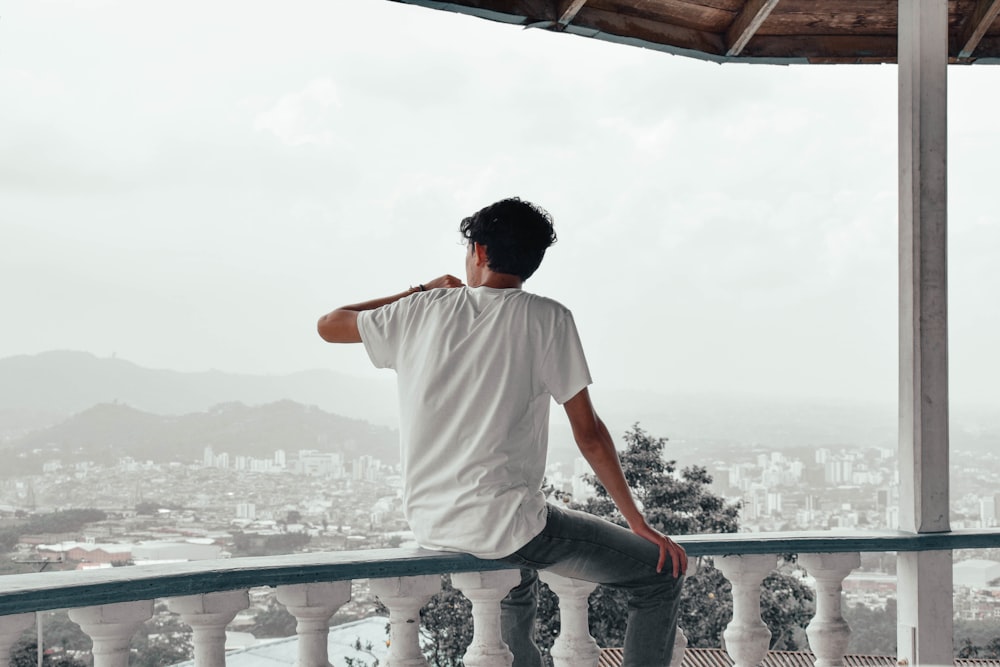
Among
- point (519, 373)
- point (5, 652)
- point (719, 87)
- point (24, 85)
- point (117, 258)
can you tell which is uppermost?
point (719, 87)

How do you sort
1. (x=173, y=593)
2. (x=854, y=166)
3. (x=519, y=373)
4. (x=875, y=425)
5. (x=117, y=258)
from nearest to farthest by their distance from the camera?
(x=173, y=593) < (x=519, y=373) < (x=875, y=425) < (x=117, y=258) < (x=854, y=166)

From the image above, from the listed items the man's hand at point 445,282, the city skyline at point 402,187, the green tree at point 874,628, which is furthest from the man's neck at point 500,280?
the city skyline at point 402,187

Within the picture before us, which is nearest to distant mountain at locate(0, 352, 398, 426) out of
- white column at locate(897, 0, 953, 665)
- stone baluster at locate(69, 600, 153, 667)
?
white column at locate(897, 0, 953, 665)

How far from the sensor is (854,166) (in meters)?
35.4

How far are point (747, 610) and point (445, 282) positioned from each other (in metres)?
0.96

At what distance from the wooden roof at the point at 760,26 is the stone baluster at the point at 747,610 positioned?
1540 millimetres

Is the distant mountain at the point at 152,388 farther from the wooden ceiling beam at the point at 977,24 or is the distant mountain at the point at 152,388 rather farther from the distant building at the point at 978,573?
the wooden ceiling beam at the point at 977,24

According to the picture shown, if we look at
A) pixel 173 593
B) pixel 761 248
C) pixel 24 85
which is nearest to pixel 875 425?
pixel 761 248

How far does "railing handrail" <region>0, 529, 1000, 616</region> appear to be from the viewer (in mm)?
1411

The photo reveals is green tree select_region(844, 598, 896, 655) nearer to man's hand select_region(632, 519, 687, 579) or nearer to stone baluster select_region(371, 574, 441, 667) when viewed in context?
man's hand select_region(632, 519, 687, 579)

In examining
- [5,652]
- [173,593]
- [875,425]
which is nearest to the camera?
[5,652]

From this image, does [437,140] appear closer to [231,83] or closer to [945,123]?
[231,83]

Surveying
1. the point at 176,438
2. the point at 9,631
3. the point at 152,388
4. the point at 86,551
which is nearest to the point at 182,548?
the point at 86,551

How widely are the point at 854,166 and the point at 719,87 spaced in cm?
568
